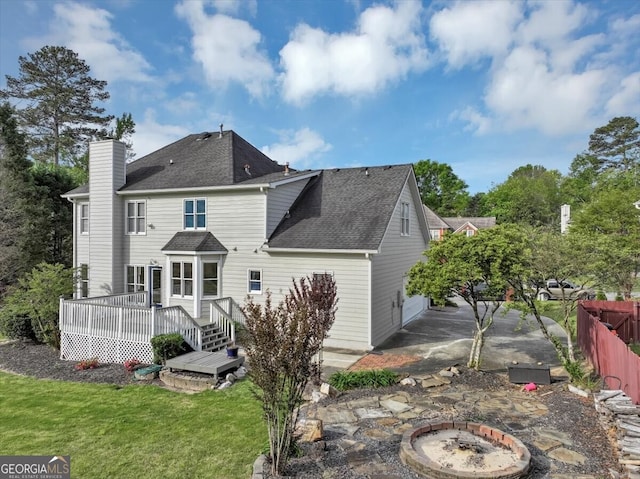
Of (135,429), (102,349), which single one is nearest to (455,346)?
(135,429)

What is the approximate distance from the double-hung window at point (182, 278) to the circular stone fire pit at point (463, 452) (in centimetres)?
1195

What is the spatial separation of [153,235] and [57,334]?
5.41 metres

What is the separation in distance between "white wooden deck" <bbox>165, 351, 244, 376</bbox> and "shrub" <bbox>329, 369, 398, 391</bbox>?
3042 millimetres

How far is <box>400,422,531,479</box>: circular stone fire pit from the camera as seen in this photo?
213 inches

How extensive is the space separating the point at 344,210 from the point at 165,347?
28.0ft

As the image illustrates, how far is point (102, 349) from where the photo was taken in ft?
43.7

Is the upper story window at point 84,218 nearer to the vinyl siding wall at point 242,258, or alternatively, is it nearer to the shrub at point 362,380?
the vinyl siding wall at point 242,258

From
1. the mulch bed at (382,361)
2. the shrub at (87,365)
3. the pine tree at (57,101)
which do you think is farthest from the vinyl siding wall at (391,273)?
the pine tree at (57,101)

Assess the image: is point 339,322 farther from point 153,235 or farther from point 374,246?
point 153,235

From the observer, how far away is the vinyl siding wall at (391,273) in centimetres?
1441

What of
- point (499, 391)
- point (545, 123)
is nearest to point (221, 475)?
point (499, 391)

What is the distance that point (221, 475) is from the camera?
19.7ft

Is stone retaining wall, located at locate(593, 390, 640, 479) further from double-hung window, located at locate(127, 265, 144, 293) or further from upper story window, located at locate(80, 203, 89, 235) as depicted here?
upper story window, located at locate(80, 203, 89, 235)

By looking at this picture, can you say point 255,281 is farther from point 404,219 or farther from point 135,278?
point 404,219
